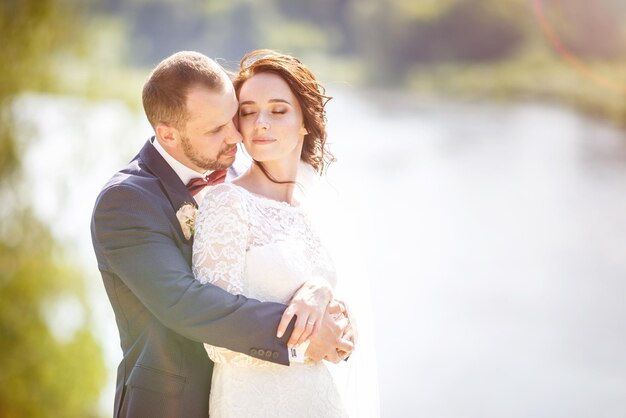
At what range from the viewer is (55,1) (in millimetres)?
6848

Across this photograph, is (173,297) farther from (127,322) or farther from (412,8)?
(412,8)

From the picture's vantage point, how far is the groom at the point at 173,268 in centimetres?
201

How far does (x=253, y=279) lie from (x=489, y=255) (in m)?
9.35

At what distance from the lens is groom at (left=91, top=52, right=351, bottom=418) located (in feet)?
6.58

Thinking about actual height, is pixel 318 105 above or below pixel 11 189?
below

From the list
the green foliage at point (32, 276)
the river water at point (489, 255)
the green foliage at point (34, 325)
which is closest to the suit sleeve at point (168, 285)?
the green foliage at point (32, 276)

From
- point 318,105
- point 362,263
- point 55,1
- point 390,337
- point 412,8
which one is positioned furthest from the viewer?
point 390,337

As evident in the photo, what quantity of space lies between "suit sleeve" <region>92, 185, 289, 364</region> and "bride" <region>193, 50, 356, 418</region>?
0.04 meters

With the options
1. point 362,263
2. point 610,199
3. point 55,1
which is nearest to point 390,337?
point 610,199

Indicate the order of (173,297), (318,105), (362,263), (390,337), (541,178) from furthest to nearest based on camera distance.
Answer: (390,337) → (541,178) → (362,263) → (318,105) → (173,297)

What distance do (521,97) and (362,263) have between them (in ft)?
20.3

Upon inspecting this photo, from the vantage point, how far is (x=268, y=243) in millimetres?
2125

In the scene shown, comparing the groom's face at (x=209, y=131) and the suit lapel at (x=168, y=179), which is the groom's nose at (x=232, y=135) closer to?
the groom's face at (x=209, y=131)

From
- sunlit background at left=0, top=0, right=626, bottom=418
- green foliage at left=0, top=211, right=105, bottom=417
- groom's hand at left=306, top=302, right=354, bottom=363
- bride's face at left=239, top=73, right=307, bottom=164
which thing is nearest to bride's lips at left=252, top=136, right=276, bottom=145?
bride's face at left=239, top=73, right=307, bottom=164
